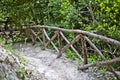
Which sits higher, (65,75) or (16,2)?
(16,2)

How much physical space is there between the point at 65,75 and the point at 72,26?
2856 millimetres

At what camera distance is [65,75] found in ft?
18.4

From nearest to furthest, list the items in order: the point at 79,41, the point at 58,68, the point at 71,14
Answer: the point at 58,68, the point at 71,14, the point at 79,41

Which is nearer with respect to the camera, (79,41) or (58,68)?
(58,68)

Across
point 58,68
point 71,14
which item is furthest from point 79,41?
point 58,68

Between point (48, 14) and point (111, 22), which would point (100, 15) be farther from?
point (48, 14)

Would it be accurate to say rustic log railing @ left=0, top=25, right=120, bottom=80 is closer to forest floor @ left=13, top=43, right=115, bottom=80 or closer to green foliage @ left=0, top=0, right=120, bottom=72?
forest floor @ left=13, top=43, right=115, bottom=80

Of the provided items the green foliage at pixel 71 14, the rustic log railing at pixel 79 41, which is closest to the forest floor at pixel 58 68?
the rustic log railing at pixel 79 41

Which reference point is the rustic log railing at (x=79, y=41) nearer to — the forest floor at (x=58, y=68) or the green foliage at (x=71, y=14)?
the forest floor at (x=58, y=68)

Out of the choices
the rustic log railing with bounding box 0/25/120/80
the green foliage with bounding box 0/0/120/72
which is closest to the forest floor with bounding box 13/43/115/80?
the rustic log railing with bounding box 0/25/120/80

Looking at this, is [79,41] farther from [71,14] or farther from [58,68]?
[58,68]

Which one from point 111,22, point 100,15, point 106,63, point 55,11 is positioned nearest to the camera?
point 106,63

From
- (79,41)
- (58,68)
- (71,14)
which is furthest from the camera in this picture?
(79,41)

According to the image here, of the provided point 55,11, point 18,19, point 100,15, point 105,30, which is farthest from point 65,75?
point 18,19
